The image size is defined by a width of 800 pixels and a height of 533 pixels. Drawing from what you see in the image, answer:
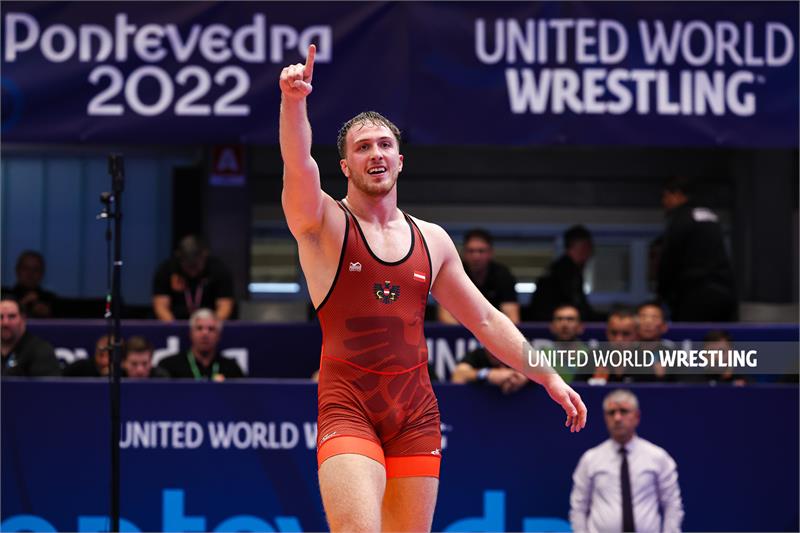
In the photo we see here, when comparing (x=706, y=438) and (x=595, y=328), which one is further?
(x=595, y=328)

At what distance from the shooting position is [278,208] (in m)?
13.7

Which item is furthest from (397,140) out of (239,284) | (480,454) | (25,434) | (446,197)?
(446,197)

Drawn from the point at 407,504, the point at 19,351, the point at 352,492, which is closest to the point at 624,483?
the point at 407,504

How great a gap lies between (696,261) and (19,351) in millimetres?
5568

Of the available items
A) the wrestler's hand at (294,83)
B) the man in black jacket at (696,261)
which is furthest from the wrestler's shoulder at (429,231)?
the man in black jacket at (696,261)

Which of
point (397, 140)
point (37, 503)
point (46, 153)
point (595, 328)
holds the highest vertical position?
point (46, 153)

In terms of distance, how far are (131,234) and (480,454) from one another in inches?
260

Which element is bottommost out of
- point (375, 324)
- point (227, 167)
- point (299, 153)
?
point (375, 324)

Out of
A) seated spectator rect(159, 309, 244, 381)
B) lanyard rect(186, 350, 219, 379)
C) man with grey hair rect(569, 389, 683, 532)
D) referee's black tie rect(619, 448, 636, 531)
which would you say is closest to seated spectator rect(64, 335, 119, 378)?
seated spectator rect(159, 309, 244, 381)

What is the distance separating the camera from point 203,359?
8.80m

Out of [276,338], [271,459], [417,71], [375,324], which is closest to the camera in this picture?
[375,324]

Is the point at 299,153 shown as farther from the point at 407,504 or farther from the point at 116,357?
the point at 116,357

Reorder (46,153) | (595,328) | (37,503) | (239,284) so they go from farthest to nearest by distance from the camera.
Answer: (46,153) → (239,284) → (595,328) → (37,503)

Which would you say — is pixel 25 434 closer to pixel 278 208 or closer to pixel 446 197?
pixel 278 208
